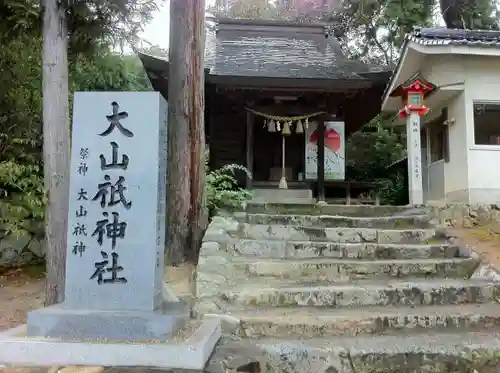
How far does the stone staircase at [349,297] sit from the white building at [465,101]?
3011mm

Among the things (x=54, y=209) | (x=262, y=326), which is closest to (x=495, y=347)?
(x=262, y=326)

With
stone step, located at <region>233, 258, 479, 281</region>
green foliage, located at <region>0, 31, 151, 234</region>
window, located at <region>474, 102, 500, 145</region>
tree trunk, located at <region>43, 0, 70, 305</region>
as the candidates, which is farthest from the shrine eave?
stone step, located at <region>233, 258, 479, 281</region>

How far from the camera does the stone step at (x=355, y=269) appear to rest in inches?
200

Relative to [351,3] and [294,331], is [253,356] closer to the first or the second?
[294,331]

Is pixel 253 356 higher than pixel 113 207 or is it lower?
lower

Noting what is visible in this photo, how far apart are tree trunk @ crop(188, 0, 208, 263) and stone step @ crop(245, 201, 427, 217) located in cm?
155

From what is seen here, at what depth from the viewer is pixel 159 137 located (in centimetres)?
320

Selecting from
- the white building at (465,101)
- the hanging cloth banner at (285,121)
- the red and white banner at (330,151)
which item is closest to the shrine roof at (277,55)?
the hanging cloth banner at (285,121)

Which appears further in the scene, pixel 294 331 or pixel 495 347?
pixel 294 331

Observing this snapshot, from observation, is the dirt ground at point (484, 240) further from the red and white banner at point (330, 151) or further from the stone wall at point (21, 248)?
the stone wall at point (21, 248)

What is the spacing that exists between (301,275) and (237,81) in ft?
18.5

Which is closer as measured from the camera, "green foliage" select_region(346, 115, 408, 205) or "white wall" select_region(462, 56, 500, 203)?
"white wall" select_region(462, 56, 500, 203)

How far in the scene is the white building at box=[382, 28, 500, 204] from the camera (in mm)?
8570

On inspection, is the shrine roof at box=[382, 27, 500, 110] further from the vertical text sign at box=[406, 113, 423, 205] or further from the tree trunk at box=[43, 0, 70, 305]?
the tree trunk at box=[43, 0, 70, 305]
